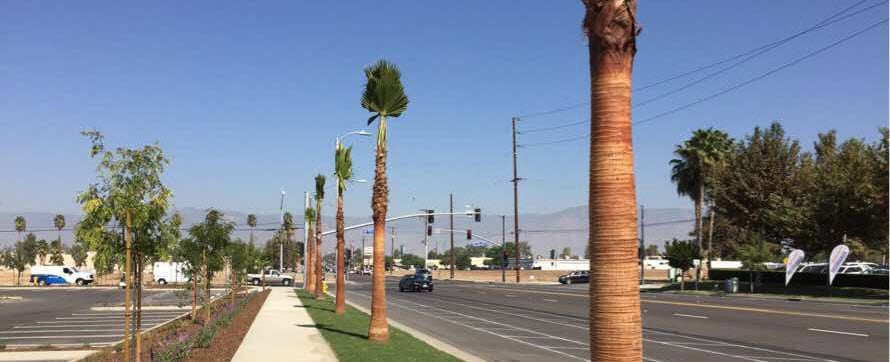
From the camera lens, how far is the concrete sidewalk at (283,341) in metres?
16.1

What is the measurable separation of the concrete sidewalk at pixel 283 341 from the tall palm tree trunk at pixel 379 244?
1.28 meters

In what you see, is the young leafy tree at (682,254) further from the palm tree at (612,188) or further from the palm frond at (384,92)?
the palm tree at (612,188)

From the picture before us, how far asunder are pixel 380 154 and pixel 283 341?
16.7ft

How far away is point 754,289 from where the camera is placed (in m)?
61.0

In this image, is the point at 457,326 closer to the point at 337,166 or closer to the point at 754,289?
the point at 337,166

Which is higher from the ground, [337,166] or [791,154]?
[791,154]

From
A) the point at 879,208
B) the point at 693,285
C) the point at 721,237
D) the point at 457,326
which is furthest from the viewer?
the point at 721,237

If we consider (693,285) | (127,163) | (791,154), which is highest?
(791,154)

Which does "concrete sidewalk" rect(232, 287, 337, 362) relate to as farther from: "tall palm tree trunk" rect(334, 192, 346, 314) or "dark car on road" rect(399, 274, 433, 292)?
"dark car on road" rect(399, 274, 433, 292)

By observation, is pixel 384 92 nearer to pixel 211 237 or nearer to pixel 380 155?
pixel 380 155

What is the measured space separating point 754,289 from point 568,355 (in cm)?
4755

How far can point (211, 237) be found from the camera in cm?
2622

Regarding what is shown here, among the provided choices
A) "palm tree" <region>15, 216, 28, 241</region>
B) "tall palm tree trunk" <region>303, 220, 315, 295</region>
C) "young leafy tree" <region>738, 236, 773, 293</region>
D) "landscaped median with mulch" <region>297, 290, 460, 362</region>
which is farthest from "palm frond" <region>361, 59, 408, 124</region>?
"palm tree" <region>15, 216, 28, 241</region>

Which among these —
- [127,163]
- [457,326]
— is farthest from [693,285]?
[127,163]
